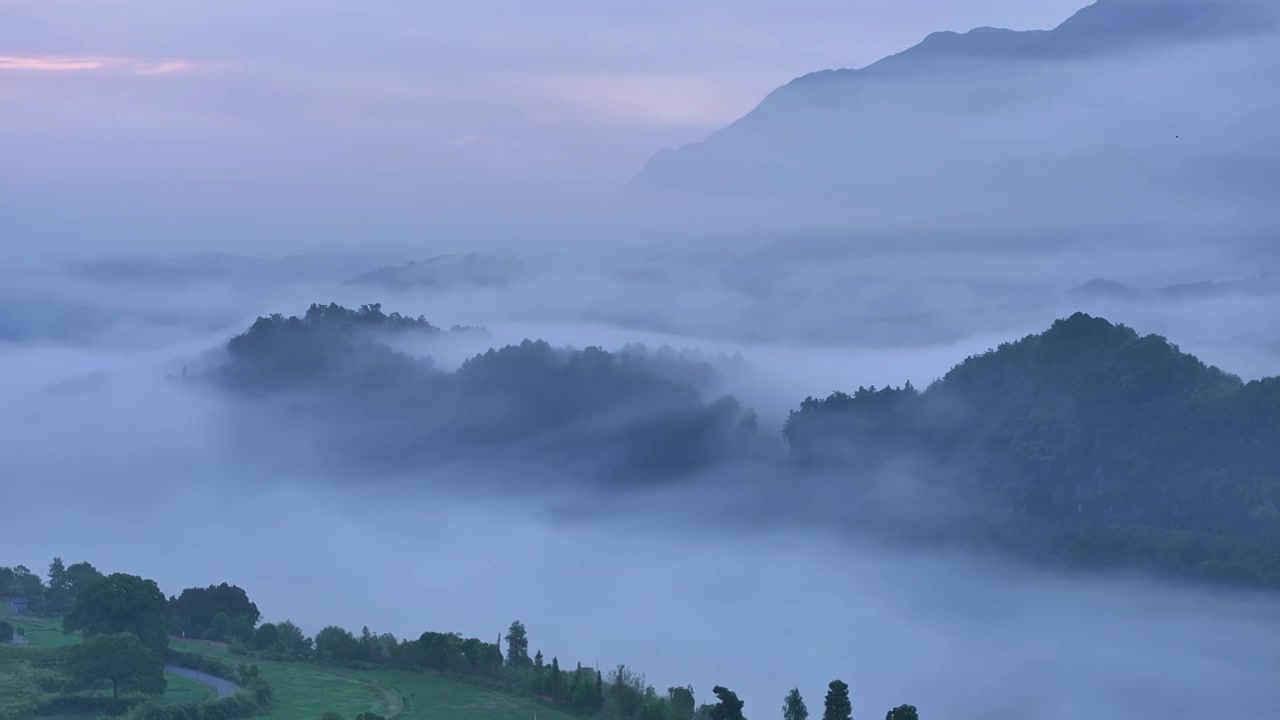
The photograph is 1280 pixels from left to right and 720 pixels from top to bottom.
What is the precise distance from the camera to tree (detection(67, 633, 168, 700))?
114 feet

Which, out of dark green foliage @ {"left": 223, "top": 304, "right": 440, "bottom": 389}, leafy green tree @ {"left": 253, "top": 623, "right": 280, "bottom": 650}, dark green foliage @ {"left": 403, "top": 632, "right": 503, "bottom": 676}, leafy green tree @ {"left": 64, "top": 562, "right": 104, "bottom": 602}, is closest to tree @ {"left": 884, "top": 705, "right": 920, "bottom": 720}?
dark green foliage @ {"left": 403, "top": 632, "right": 503, "bottom": 676}

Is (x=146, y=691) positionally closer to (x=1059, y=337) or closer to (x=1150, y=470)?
(x=1150, y=470)

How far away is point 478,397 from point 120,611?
5712 centimetres

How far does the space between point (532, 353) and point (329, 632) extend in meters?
57.4

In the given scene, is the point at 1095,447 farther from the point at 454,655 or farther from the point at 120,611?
the point at 120,611

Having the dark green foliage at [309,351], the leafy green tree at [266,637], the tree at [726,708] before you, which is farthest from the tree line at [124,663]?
the dark green foliage at [309,351]

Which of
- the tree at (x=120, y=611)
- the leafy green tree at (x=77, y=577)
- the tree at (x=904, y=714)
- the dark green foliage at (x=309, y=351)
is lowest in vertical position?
the tree at (x=904, y=714)

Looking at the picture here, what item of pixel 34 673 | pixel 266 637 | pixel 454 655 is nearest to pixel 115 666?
pixel 34 673

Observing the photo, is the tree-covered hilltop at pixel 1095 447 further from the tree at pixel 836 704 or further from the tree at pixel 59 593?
the tree at pixel 59 593

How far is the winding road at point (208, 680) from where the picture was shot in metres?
36.2

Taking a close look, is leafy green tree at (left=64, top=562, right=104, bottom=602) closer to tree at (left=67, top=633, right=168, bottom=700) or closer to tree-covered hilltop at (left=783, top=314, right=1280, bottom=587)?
tree at (left=67, top=633, right=168, bottom=700)

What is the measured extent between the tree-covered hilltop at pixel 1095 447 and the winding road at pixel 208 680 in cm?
3573

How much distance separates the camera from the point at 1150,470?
67.2 metres

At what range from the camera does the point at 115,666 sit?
34688 millimetres
